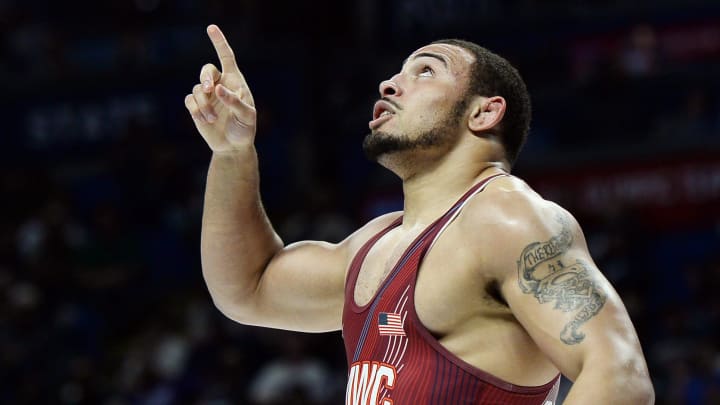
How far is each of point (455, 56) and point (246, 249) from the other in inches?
38.6

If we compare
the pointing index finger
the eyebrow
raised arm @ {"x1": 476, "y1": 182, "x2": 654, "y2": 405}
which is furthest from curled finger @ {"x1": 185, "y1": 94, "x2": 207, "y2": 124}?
raised arm @ {"x1": 476, "y1": 182, "x2": 654, "y2": 405}

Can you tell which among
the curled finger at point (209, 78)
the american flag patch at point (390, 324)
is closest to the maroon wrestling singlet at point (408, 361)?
the american flag patch at point (390, 324)

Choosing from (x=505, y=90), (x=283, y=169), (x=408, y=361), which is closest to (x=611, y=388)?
(x=408, y=361)

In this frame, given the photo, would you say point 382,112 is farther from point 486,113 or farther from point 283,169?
point 283,169

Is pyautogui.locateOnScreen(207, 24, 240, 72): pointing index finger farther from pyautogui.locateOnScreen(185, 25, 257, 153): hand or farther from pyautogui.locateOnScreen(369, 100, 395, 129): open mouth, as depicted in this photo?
pyautogui.locateOnScreen(369, 100, 395, 129): open mouth

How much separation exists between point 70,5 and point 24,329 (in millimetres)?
4903

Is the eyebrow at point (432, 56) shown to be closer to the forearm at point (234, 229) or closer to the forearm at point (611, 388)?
the forearm at point (234, 229)

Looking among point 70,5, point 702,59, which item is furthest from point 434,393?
point 70,5

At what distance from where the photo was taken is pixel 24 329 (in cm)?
1019

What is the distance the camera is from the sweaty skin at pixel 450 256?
2.97 m

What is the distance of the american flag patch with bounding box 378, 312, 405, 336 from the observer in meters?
3.29

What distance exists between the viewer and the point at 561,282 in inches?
119

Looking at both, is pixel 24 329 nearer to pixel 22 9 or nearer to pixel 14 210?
pixel 14 210

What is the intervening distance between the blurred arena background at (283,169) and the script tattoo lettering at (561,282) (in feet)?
15.5
